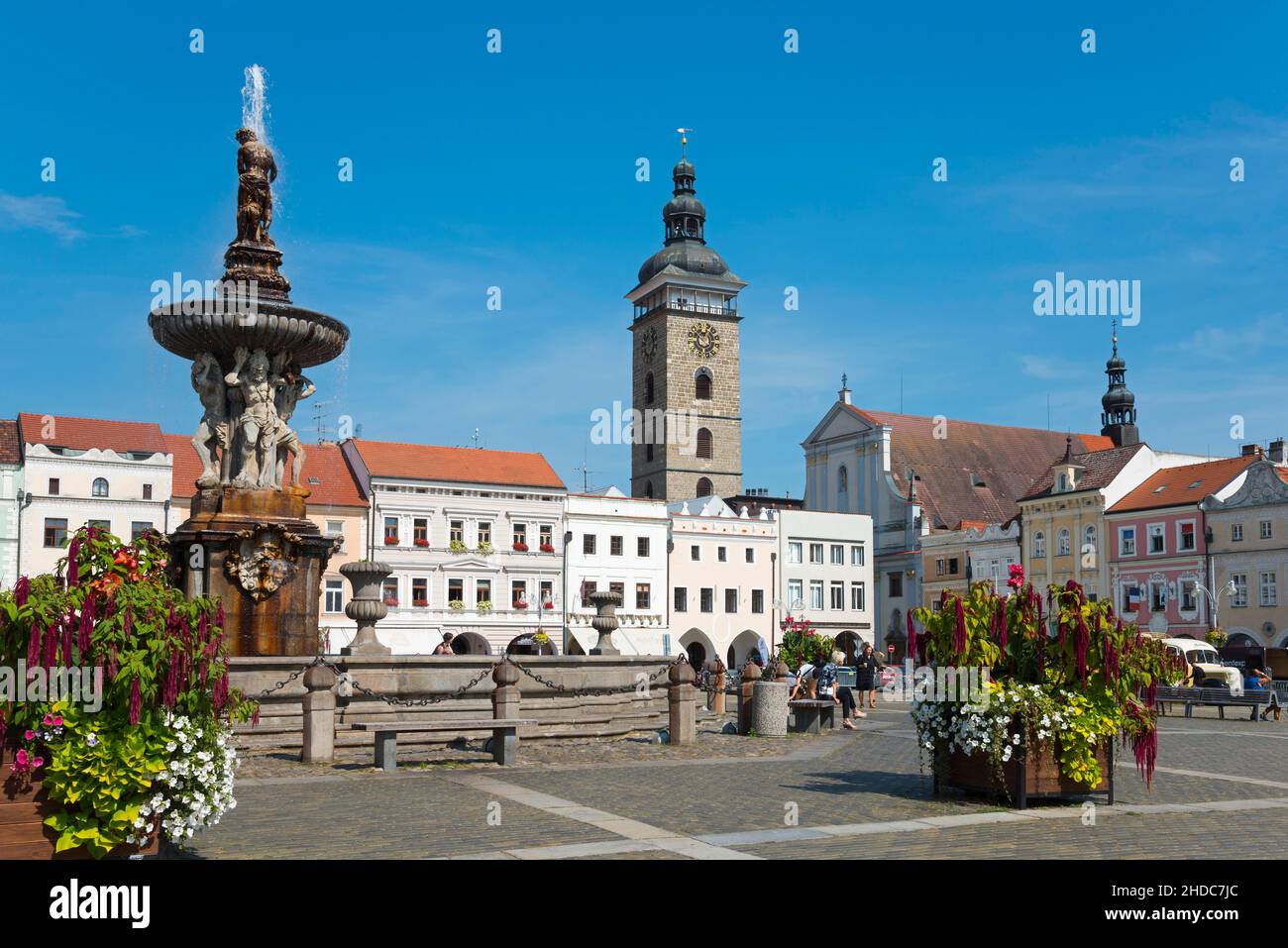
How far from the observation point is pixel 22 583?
24.3 ft

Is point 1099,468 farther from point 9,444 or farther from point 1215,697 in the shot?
point 9,444

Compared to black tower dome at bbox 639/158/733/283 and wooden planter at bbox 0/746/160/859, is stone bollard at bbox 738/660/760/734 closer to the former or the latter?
wooden planter at bbox 0/746/160/859

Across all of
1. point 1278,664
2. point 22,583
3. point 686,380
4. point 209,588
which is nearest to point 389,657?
point 209,588

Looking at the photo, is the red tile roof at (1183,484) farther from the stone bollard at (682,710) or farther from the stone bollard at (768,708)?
the stone bollard at (682,710)

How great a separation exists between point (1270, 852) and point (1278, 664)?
4154cm

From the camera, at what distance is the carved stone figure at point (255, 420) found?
739 inches

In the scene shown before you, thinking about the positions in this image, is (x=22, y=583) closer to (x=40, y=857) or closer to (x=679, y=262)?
(x=40, y=857)

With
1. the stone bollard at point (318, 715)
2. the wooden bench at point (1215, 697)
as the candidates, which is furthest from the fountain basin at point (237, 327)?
the wooden bench at point (1215, 697)

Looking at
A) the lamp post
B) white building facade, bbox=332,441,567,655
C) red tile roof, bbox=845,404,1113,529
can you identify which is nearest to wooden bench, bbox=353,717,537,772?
white building facade, bbox=332,441,567,655

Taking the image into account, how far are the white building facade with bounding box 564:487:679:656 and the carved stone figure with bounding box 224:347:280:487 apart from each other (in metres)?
40.4

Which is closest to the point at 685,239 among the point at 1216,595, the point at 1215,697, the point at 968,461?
the point at 968,461

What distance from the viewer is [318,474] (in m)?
56.3

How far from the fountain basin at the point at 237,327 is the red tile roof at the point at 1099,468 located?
51023 mm
